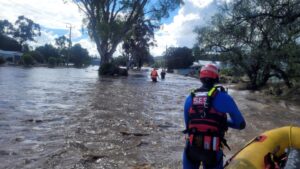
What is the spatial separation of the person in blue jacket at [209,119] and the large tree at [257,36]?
16642 millimetres

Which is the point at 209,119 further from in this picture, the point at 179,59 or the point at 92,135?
the point at 179,59

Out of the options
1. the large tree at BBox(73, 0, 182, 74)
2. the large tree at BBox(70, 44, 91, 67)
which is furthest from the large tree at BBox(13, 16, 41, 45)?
the large tree at BBox(73, 0, 182, 74)

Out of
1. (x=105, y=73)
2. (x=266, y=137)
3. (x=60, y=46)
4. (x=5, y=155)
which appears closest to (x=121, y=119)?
(x=5, y=155)

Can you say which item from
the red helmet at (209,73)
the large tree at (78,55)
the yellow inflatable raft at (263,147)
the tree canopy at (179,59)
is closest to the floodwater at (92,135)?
the yellow inflatable raft at (263,147)

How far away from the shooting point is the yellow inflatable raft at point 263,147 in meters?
4.45

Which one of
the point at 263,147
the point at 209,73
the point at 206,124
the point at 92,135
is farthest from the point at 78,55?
the point at 206,124

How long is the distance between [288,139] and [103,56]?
41.7m

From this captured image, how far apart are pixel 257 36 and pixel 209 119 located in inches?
1186

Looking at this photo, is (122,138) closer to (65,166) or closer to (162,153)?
(162,153)

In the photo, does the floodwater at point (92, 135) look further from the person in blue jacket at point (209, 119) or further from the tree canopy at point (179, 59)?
the tree canopy at point (179, 59)

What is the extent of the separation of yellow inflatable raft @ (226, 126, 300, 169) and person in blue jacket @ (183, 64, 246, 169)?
0.26 meters

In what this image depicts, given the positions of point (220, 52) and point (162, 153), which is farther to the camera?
point (220, 52)

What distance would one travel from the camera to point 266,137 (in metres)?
4.98

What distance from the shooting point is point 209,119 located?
430 cm
